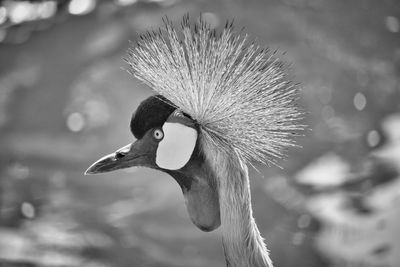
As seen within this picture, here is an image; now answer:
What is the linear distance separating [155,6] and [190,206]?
2425 millimetres

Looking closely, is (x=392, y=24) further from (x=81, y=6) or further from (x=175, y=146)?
(x=175, y=146)

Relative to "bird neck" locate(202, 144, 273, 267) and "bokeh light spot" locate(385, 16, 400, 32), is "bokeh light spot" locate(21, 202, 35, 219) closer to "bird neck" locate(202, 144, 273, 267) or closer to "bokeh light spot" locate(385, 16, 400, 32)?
"bird neck" locate(202, 144, 273, 267)

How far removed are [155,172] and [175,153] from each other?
1.84 meters

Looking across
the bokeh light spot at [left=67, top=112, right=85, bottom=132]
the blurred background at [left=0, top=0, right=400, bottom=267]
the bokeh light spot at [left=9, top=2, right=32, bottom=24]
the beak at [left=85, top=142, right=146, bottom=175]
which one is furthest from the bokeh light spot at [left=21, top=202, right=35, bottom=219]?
the beak at [left=85, top=142, right=146, bottom=175]

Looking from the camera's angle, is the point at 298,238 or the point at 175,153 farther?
the point at 298,238

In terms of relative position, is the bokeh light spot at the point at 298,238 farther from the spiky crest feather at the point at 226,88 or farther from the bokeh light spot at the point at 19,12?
the bokeh light spot at the point at 19,12

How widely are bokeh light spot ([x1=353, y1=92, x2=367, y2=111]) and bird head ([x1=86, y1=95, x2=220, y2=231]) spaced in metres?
2.16

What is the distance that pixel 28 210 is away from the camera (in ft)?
9.99

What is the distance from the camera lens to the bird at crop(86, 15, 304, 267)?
4.50 feet

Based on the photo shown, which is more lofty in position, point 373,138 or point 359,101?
point 359,101

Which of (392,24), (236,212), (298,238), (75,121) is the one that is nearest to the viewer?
(236,212)

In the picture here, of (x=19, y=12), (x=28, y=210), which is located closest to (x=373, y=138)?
(x=28, y=210)

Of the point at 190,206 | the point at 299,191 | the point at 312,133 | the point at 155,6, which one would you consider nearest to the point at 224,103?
the point at 190,206

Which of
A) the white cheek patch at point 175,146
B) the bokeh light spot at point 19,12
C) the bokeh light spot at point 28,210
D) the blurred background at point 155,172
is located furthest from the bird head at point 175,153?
the bokeh light spot at point 19,12
